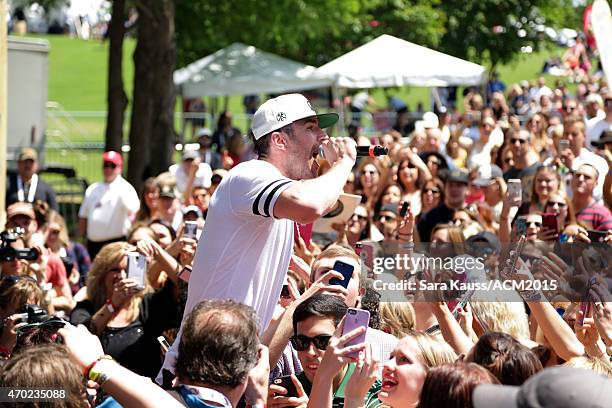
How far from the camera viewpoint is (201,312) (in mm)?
3859

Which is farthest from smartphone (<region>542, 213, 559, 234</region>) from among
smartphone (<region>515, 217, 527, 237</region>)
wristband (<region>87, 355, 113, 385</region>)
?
wristband (<region>87, 355, 113, 385</region>)

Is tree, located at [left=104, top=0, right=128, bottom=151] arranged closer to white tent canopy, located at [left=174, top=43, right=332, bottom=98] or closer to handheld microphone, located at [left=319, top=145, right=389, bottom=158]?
white tent canopy, located at [left=174, top=43, right=332, bottom=98]

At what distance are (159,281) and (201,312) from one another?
417 centimetres

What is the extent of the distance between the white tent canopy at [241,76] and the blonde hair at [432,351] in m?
16.1

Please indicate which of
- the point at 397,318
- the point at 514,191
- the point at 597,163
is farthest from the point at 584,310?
the point at 597,163

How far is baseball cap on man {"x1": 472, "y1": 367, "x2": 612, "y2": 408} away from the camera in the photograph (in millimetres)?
2646

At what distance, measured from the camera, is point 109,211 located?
40.9 feet

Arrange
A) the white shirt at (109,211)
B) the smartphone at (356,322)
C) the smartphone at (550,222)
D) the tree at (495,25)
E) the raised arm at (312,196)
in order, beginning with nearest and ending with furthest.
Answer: the smartphone at (356,322) → the raised arm at (312,196) → the smartphone at (550,222) → the white shirt at (109,211) → the tree at (495,25)

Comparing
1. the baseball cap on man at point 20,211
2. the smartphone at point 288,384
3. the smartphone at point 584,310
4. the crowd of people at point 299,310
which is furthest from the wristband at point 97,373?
the baseball cap on man at point 20,211

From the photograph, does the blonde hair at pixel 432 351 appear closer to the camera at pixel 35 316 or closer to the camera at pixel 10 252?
the camera at pixel 35 316

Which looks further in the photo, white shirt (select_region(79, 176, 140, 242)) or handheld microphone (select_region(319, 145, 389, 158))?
white shirt (select_region(79, 176, 140, 242))

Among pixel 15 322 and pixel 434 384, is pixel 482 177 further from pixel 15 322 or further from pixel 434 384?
pixel 434 384

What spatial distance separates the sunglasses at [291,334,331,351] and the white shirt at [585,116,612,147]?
9938 mm

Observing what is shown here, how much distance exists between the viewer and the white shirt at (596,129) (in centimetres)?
1448
